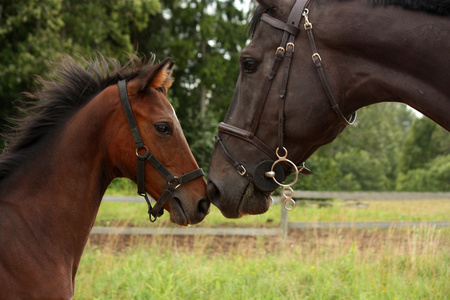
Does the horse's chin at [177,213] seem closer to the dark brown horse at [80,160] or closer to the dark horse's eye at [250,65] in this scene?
the dark brown horse at [80,160]

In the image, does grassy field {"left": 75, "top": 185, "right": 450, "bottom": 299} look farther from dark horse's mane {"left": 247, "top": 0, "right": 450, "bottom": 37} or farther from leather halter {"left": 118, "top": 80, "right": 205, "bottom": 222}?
dark horse's mane {"left": 247, "top": 0, "right": 450, "bottom": 37}

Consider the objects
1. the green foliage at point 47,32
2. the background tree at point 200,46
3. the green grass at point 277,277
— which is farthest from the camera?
the background tree at point 200,46

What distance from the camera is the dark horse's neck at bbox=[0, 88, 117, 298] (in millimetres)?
2367

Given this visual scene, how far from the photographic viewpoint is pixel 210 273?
4.90 meters

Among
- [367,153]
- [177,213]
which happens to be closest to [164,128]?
[177,213]

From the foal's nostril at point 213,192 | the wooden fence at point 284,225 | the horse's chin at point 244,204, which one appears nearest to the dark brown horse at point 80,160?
the foal's nostril at point 213,192

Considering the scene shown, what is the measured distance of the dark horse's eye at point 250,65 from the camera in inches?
84.1

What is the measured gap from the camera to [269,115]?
6.95 ft

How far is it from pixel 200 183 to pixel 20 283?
4.07ft

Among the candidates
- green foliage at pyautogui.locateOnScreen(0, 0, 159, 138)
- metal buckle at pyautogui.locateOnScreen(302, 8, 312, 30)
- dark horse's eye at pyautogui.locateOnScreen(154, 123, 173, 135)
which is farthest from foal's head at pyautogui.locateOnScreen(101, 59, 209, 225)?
green foliage at pyautogui.locateOnScreen(0, 0, 159, 138)

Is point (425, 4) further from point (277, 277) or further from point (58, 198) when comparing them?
point (277, 277)

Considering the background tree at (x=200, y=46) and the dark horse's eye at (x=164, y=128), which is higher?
the background tree at (x=200, y=46)

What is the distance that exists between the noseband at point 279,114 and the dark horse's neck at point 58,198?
100 cm

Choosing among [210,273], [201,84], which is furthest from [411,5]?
[201,84]
